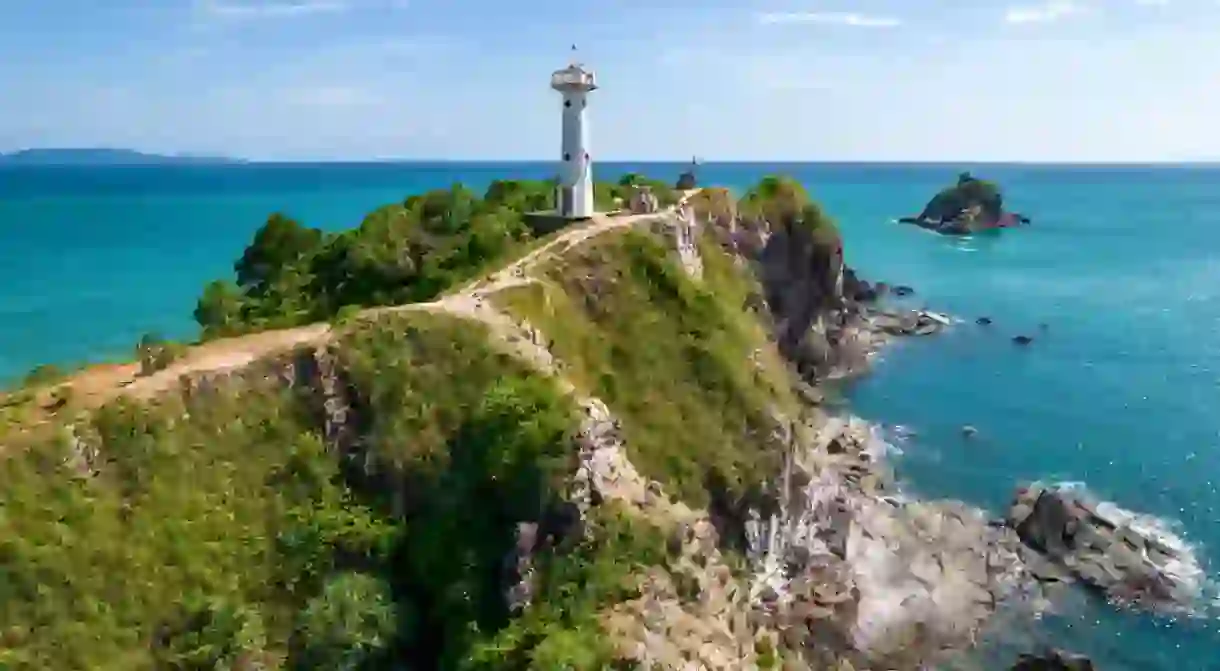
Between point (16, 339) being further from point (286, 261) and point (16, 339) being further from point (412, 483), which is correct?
point (412, 483)

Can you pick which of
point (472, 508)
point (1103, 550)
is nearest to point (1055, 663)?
point (1103, 550)

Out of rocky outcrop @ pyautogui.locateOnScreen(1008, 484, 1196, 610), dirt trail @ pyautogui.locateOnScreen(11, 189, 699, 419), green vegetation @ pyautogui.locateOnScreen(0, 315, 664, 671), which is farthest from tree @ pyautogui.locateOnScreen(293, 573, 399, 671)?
rocky outcrop @ pyautogui.locateOnScreen(1008, 484, 1196, 610)

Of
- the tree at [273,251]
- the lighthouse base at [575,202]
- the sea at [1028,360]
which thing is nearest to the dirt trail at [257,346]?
the lighthouse base at [575,202]

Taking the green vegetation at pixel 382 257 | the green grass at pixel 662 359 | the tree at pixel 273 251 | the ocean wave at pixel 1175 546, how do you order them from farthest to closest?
the tree at pixel 273 251, the green vegetation at pixel 382 257, the ocean wave at pixel 1175 546, the green grass at pixel 662 359

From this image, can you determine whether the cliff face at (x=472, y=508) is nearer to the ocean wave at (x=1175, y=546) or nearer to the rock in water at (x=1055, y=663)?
the rock in water at (x=1055, y=663)

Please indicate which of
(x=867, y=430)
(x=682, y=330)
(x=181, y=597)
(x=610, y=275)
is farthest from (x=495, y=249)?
(x=867, y=430)

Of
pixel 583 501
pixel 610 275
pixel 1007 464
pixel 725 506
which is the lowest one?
pixel 1007 464

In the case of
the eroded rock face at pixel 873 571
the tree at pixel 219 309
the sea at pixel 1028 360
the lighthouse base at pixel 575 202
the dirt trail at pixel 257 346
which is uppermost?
the lighthouse base at pixel 575 202

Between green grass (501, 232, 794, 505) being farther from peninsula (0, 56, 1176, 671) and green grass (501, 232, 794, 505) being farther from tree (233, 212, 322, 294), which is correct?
tree (233, 212, 322, 294)
